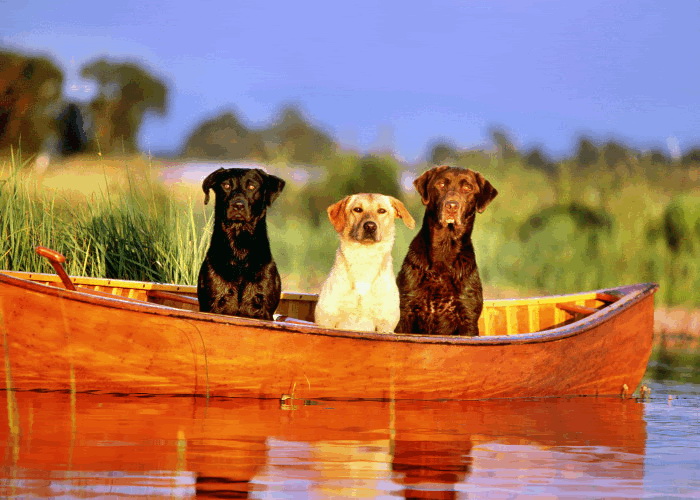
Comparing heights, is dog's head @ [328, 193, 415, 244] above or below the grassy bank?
below

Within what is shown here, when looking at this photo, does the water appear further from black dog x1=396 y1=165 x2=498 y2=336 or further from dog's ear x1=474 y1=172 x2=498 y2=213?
dog's ear x1=474 y1=172 x2=498 y2=213

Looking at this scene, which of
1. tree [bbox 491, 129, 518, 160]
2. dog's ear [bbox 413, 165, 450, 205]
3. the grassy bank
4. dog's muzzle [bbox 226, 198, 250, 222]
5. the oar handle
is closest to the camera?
the oar handle

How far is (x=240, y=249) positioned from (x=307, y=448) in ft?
6.56

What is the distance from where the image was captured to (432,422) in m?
8.95

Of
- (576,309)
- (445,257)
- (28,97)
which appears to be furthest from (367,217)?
(28,97)

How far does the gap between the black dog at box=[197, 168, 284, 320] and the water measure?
0.75 metres

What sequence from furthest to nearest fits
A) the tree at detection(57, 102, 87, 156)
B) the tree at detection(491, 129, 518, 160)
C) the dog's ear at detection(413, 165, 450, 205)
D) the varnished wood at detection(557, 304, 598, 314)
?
the tree at detection(57, 102, 87, 156)
the tree at detection(491, 129, 518, 160)
the varnished wood at detection(557, 304, 598, 314)
the dog's ear at detection(413, 165, 450, 205)

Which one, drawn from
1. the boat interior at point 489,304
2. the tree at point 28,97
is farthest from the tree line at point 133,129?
the boat interior at point 489,304

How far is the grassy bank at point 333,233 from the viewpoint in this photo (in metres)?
11.9

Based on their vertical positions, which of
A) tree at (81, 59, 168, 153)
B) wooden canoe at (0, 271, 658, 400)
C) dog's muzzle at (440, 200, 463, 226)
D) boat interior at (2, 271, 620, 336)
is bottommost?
wooden canoe at (0, 271, 658, 400)

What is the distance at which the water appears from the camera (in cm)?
628

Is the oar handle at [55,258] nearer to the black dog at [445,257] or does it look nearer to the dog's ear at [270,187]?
the dog's ear at [270,187]

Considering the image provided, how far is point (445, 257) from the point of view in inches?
382

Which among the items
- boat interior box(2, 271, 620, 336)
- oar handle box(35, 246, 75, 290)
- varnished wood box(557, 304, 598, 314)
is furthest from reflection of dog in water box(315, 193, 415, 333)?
varnished wood box(557, 304, 598, 314)
